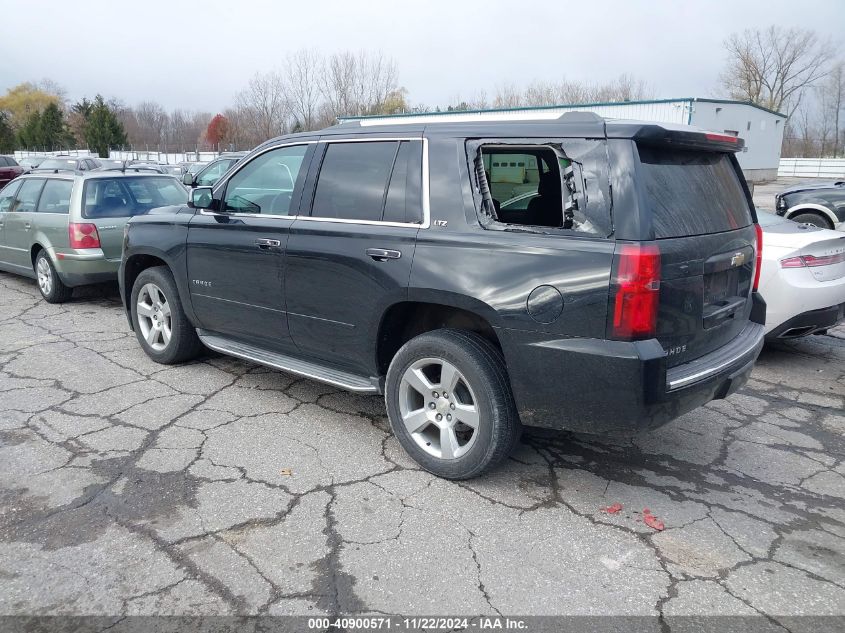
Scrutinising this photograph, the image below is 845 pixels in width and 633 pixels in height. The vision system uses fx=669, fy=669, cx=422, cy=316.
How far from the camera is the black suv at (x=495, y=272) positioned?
3.15 m

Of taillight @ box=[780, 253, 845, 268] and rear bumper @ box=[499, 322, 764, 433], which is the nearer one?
rear bumper @ box=[499, 322, 764, 433]

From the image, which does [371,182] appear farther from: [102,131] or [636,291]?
[102,131]

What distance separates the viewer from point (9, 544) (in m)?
3.18

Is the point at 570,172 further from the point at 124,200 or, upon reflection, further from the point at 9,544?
the point at 124,200

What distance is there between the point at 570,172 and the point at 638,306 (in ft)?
2.48

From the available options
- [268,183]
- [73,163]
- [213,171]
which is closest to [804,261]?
[268,183]

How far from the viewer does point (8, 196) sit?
30.0 feet

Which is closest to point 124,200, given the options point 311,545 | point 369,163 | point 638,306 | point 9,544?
point 369,163

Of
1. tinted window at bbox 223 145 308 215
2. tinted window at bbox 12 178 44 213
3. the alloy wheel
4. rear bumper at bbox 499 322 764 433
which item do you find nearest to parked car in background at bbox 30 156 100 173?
tinted window at bbox 12 178 44 213

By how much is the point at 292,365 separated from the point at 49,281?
528 centimetres

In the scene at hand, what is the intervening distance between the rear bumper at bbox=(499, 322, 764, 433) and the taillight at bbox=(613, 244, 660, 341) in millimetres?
72

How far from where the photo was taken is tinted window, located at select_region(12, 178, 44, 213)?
339 inches

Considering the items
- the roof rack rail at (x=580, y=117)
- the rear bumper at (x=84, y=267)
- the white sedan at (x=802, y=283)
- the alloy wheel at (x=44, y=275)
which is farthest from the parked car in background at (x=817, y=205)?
the alloy wheel at (x=44, y=275)

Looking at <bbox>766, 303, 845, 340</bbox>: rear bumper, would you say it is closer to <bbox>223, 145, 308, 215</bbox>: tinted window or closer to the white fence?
<bbox>223, 145, 308, 215</bbox>: tinted window
